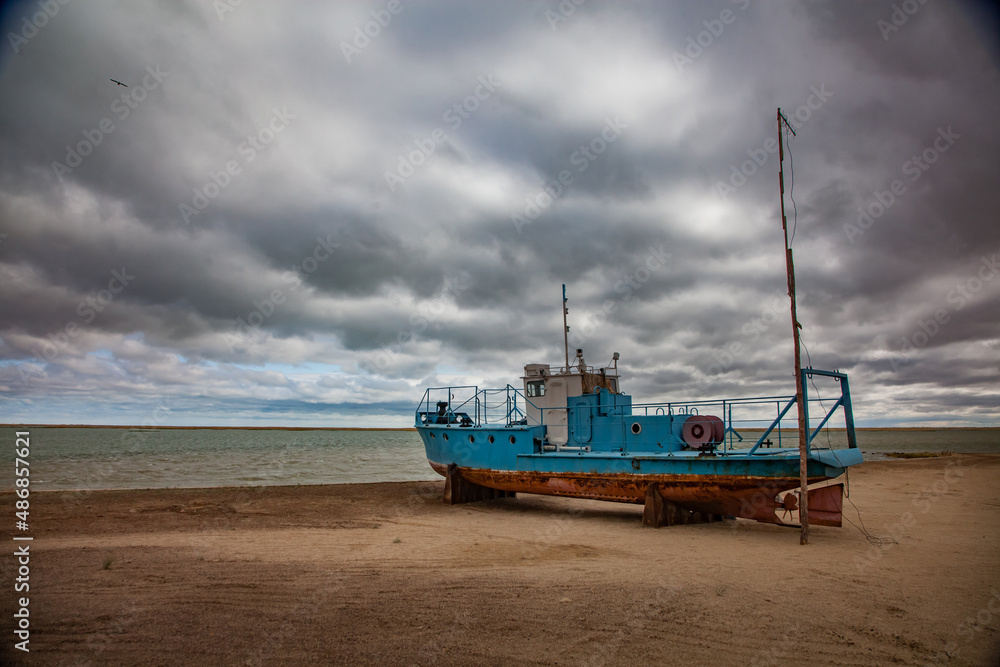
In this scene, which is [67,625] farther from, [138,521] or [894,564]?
[894,564]

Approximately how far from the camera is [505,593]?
761cm

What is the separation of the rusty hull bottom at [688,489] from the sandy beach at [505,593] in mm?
618

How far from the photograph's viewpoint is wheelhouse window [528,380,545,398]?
1867cm

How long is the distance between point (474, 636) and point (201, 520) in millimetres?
11860

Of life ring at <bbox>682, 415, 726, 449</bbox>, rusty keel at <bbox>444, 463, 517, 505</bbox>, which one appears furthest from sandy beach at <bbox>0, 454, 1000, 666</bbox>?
rusty keel at <bbox>444, 463, 517, 505</bbox>

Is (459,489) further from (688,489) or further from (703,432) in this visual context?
(703,432)

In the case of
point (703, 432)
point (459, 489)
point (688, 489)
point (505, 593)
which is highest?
point (703, 432)

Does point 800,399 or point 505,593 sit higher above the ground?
point 800,399

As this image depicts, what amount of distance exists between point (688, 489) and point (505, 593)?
7.44 metres

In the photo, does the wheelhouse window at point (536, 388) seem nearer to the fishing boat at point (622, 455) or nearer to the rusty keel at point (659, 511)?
the fishing boat at point (622, 455)

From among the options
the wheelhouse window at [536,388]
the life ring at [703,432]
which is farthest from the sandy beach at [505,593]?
the wheelhouse window at [536,388]

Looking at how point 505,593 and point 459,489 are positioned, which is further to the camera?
point 459,489

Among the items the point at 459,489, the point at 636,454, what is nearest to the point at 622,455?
the point at 636,454

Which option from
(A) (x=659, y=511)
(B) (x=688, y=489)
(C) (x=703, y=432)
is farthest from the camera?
(C) (x=703, y=432)
